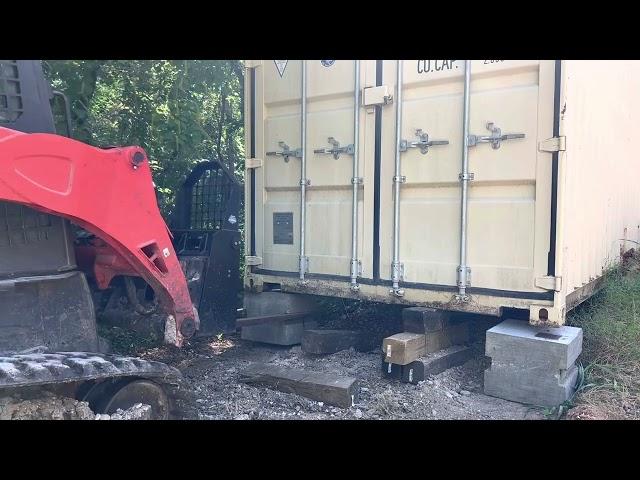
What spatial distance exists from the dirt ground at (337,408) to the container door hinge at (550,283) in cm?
87

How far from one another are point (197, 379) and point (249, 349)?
106 cm

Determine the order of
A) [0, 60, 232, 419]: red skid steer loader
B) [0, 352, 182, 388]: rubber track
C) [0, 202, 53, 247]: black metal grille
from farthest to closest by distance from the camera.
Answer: [0, 202, 53, 247]: black metal grille
[0, 60, 232, 419]: red skid steer loader
[0, 352, 182, 388]: rubber track

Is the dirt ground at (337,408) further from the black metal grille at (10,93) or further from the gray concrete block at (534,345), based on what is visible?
the black metal grille at (10,93)

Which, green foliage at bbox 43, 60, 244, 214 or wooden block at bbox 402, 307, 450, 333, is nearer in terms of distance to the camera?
wooden block at bbox 402, 307, 450, 333

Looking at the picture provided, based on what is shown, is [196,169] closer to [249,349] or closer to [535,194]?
[249,349]

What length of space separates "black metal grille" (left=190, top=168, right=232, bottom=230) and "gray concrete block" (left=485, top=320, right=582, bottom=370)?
3044 mm

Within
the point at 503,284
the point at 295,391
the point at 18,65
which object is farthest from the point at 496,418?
the point at 18,65

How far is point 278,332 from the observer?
5695 millimetres

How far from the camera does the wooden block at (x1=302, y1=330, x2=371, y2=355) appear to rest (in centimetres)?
535

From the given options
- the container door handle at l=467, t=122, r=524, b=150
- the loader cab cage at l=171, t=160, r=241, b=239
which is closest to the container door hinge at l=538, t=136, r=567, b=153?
the container door handle at l=467, t=122, r=524, b=150

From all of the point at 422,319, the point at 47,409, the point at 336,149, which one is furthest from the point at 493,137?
the point at 47,409

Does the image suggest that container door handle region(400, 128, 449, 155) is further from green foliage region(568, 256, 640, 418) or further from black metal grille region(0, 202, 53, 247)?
black metal grille region(0, 202, 53, 247)

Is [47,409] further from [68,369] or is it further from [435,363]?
[435,363]

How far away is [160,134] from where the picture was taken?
6.72 meters
